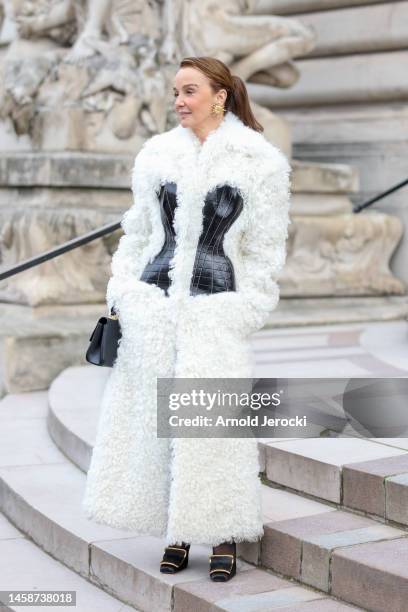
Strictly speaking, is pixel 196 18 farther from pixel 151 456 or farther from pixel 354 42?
pixel 151 456

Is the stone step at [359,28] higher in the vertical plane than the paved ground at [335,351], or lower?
higher

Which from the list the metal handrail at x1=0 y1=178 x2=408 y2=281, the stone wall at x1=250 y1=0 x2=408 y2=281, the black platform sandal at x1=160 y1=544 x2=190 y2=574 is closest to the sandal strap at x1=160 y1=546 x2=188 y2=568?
the black platform sandal at x1=160 y1=544 x2=190 y2=574

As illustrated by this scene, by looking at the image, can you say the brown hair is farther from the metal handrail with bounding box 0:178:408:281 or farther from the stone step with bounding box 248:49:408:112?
the stone step with bounding box 248:49:408:112

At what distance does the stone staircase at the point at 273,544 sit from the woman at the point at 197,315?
0.16 meters

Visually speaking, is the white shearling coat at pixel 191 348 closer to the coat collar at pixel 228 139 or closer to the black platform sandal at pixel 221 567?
the coat collar at pixel 228 139

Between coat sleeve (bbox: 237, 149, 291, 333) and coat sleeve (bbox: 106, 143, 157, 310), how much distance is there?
14.9 inches

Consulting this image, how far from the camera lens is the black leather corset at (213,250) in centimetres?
422

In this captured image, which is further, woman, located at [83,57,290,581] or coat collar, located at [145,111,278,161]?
coat collar, located at [145,111,278,161]

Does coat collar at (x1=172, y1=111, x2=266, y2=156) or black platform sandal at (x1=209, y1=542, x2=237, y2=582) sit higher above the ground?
coat collar at (x1=172, y1=111, x2=266, y2=156)

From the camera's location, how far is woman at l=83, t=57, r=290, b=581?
4133mm

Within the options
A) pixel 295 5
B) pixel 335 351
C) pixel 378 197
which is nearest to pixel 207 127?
pixel 335 351

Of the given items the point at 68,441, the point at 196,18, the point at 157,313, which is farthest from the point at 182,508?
the point at 196,18

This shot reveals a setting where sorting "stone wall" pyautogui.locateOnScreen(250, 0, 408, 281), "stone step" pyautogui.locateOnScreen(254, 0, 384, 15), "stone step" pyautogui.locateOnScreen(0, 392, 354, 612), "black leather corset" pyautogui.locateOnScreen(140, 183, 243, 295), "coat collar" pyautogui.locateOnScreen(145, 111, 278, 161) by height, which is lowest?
"stone step" pyautogui.locateOnScreen(0, 392, 354, 612)

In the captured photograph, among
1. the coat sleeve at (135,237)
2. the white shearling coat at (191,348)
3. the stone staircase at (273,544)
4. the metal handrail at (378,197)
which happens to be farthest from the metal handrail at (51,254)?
the white shearling coat at (191,348)
